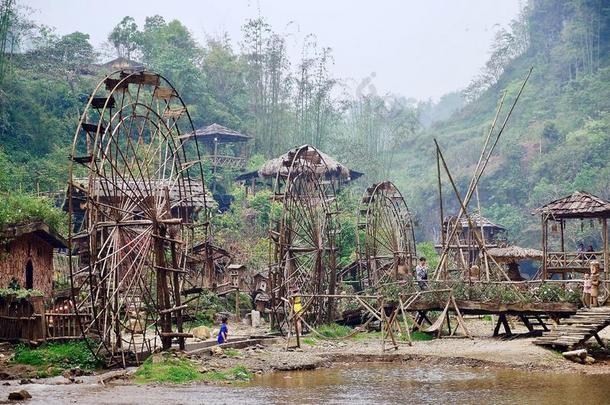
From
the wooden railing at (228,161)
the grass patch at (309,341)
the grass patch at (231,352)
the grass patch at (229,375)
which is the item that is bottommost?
the grass patch at (309,341)

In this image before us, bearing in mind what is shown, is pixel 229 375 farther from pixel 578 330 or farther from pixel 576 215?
pixel 576 215

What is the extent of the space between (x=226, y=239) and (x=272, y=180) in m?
6.74

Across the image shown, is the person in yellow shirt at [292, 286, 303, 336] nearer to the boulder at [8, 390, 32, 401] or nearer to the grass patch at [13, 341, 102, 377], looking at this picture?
the grass patch at [13, 341, 102, 377]

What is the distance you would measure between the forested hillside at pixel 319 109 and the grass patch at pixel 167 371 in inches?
894

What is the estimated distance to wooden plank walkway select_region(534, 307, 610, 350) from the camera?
22625 millimetres

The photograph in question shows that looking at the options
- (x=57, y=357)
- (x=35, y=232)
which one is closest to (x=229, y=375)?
(x=57, y=357)

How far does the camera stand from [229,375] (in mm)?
20766

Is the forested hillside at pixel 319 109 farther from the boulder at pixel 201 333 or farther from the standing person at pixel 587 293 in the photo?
the standing person at pixel 587 293

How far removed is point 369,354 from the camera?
82.1 ft

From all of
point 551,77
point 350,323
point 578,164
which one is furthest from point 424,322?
point 551,77

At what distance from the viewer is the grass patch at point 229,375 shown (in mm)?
20364

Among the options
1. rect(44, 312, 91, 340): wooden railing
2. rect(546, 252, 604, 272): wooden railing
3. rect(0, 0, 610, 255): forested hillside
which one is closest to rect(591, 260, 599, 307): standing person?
rect(546, 252, 604, 272): wooden railing

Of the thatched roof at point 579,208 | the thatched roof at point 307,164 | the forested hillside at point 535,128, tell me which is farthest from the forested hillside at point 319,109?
the thatched roof at point 579,208

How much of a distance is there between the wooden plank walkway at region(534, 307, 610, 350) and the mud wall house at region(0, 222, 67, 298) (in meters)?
16.2
